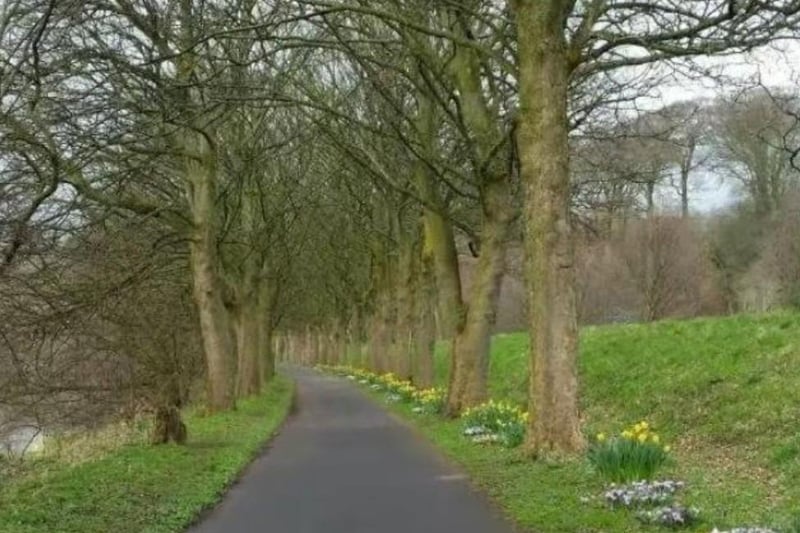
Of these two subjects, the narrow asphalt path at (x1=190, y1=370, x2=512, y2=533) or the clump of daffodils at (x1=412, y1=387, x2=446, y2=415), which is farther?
the clump of daffodils at (x1=412, y1=387, x2=446, y2=415)

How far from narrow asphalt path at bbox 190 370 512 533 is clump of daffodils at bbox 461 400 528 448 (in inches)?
32.2

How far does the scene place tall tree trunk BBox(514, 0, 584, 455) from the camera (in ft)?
40.2

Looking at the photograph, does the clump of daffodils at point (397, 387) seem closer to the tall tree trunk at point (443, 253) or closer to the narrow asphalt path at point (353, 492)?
the tall tree trunk at point (443, 253)

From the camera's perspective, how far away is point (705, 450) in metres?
14.8

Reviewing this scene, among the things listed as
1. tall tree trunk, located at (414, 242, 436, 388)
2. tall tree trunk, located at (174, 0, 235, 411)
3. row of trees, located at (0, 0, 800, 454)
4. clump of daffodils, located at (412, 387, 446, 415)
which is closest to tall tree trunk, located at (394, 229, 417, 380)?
row of trees, located at (0, 0, 800, 454)

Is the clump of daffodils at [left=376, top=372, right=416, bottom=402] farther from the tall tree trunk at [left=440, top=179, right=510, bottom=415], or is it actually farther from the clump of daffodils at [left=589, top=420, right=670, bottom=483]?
the clump of daffodils at [left=589, top=420, right=670, bottom=483]

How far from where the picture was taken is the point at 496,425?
16.0m

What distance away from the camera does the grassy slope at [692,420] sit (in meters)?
9.04

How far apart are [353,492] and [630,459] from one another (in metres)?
3.44

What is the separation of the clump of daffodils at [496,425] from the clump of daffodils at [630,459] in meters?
4.01

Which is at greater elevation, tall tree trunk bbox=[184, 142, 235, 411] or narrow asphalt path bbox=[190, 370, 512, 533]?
tall tree trunk bbox=[184, 142, 235, 411]

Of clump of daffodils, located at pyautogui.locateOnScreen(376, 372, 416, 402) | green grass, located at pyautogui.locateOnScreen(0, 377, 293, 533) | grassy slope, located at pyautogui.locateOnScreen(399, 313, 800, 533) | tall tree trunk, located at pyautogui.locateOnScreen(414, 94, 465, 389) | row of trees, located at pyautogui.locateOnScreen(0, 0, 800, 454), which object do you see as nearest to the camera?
grassy slope, located at pyautogui.locateOnScreen(399, 313, 800, 533)

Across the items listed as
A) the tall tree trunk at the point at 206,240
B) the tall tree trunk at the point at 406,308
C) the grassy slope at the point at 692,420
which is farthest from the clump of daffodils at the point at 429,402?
the tall tree trunk at the point at 406,308

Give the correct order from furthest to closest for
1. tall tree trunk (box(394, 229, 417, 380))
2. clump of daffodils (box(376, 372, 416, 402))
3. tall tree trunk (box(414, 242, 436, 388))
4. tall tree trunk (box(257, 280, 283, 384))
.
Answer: tall tree trunk (box(257, 280, 283, 384)) < tall tree trunk (box(394, 229, 417, 380)) < clump of daffodils (box(376, 372, 416, 402)) < tall tree trunk (box(414, 242, 436, 388))
